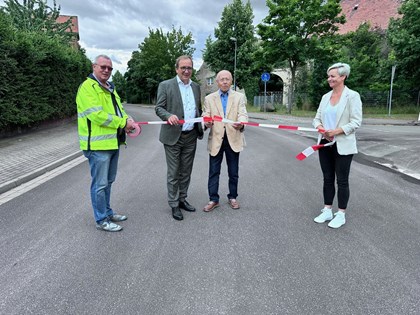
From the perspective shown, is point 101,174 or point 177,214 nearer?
point 101,174

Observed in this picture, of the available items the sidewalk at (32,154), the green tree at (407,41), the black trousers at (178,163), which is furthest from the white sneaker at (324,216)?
the green tree at (407,41)

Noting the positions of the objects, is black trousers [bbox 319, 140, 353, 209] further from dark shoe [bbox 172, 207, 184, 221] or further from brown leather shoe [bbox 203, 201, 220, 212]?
dark shoe [bbox 172, 207, 184, 221]

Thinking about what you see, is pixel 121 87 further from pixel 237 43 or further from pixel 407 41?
pixel 407 41

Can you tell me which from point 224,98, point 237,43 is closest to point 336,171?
point 224,98

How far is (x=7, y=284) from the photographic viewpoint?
264 cm

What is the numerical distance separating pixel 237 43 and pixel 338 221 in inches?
1333

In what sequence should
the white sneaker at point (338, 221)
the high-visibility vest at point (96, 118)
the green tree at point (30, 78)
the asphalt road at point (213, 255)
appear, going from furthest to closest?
the green tree at point (30, 78), the white sneaker at point (338, 221), the high-visibility vest at point (96, 118), the asphalt road at point (213, 255)

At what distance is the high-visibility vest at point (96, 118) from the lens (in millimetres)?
3268

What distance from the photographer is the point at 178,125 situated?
395 cm

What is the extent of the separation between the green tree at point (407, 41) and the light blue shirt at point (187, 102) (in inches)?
873

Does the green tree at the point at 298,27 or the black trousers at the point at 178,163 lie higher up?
the green tree at the point at 298,27

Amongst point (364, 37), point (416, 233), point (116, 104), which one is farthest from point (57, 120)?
point (364, 37)

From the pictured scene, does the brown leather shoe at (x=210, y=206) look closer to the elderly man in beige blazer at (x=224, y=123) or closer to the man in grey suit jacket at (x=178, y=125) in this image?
the man in grey suit jacket at (x=178, y=125)

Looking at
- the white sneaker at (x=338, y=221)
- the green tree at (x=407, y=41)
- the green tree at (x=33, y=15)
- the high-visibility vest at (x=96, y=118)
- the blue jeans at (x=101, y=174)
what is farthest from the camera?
the green tree at (x=407, y=41)
